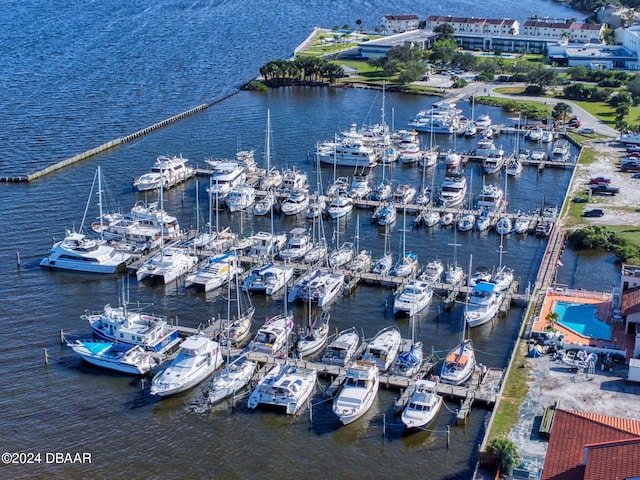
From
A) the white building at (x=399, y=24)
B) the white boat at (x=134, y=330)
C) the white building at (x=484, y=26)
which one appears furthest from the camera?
the white building at (x=399, y=24)

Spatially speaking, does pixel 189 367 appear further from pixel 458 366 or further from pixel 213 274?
pixel 458 366

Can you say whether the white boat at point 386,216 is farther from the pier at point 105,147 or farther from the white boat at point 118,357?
the pier at point 105,147

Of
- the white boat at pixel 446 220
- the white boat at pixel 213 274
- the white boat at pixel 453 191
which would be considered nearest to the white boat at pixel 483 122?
the white boat at pixel 453 191

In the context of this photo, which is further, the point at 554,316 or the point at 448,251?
the point at 448,251

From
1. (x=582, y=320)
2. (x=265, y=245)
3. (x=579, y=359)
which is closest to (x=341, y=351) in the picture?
(x=579, y=359)

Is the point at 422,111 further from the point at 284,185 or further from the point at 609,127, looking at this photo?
→ the point at 284,185

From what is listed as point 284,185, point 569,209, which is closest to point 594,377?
point 569,209
